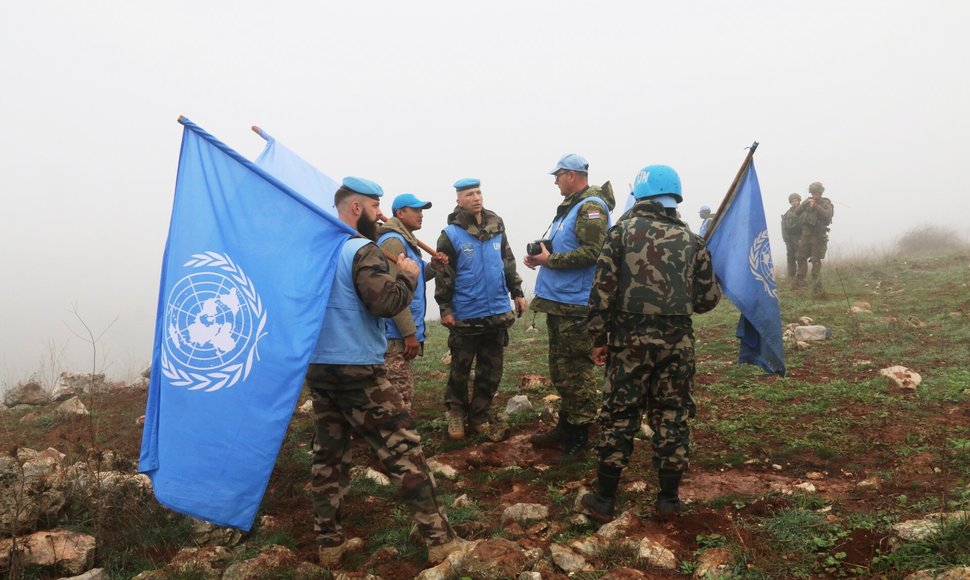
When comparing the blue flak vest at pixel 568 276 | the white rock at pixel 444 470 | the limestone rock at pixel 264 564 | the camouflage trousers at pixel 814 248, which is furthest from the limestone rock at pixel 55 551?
the camouflage trousers at pixel 814 248

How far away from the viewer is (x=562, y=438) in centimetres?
500

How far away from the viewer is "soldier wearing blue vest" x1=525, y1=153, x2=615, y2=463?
4.75 metres

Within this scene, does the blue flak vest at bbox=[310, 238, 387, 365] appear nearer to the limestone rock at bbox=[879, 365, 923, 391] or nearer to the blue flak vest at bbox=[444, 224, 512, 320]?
the blue flak vest at bbox=[444, 224, 512, 320]

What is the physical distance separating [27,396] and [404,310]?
7263mm

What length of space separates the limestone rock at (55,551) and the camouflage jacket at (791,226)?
44.9 feet

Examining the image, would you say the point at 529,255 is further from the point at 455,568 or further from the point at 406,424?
the point at 455,568

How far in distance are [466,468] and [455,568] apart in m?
1.91

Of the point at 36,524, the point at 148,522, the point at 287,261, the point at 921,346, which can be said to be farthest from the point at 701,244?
the point at 921,346

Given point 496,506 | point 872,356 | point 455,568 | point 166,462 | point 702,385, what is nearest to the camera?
point 455,568

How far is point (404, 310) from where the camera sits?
4402 millimetres

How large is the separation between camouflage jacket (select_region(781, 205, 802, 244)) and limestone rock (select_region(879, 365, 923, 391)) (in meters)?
8.40

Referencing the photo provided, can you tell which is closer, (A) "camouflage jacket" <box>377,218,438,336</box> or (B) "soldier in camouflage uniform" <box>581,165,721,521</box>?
(B) "soldier in camouflage uniform" <box>581,165,721,521</box>

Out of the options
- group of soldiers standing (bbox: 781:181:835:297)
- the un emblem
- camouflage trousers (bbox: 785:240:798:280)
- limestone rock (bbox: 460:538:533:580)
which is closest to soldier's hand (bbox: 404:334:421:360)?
limestone rock (bbox: 460:538:533:580)

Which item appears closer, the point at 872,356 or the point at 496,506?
the point at 496,506
